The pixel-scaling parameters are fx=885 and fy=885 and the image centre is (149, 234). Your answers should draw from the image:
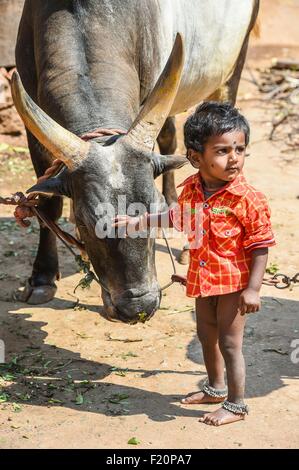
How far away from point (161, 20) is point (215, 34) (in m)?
1.00

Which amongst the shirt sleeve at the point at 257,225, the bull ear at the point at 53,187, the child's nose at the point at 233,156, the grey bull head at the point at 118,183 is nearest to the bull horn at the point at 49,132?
the grey bull head at the point at 118,183

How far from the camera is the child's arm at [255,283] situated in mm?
3707

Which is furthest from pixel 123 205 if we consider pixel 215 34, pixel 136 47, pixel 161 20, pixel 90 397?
pixel 215 34

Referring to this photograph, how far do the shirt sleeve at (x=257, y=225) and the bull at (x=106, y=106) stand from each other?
1.98 feet

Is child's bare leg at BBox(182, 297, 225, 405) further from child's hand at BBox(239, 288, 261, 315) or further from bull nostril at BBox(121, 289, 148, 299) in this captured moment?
bull nostril at BBox(121, 289, 148, 299)

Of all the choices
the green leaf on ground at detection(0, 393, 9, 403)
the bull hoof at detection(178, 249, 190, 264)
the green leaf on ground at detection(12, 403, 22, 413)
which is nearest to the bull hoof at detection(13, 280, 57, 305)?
the bull hoof at detection(178, 249, 190, 264)

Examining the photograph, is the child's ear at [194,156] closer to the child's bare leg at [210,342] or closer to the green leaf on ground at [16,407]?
the child's bare leg at [210,342]

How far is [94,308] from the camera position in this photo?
5426 millimetres

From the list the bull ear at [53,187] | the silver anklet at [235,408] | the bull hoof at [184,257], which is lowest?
the bull hoof at [184,257]

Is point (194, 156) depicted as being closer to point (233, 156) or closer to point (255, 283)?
point (233, 156)

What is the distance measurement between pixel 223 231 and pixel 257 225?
15 centimetres

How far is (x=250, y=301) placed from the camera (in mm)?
3701

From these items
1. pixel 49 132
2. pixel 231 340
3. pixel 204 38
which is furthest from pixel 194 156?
pixel 204 38
